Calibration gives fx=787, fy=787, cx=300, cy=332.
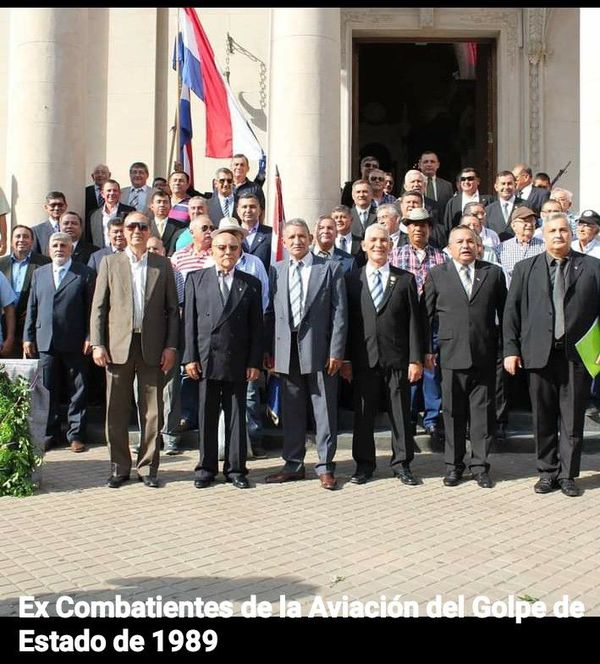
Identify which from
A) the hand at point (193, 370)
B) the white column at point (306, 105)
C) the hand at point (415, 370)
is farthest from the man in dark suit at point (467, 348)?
the white column at point (306, 105)

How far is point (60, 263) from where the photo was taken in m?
8.33

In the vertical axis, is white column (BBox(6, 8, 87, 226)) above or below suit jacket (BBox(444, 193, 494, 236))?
above

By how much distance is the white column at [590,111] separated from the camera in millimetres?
9312

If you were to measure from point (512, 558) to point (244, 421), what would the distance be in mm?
2840

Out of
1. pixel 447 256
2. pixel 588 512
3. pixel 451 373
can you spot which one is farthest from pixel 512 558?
pixel 447 256

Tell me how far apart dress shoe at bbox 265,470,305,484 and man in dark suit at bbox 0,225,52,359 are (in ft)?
11.8

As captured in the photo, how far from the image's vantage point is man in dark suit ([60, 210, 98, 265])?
9.01 m

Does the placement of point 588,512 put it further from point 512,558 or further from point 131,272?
point 131,272

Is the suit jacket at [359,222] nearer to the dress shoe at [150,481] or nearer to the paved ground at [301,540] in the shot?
the paved ground at [301,540]

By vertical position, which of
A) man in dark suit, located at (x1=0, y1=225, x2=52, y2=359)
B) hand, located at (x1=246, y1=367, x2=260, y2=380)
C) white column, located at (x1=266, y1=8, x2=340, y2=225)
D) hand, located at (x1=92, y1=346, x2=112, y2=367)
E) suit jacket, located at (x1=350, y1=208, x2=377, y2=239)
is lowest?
hand, located at (x1=246, y1=367, x2=260, y2=380)

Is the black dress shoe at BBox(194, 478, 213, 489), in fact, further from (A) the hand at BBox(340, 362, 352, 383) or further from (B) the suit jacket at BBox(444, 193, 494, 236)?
(B) the suit jacket at BBox(444, 193, 494, 236)

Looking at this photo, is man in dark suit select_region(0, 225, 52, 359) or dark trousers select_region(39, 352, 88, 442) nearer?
dark trousers select_region(39, 352, 88, 442)

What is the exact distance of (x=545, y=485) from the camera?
6.75m

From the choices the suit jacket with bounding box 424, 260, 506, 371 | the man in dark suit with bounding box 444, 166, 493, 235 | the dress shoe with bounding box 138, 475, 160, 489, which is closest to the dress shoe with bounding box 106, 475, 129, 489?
the dress shoe with bounding box 138, 475, 160, 489
